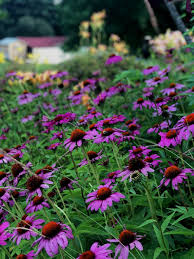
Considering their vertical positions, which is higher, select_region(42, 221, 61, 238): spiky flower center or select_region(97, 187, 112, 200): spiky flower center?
select_region(97, 187, 112, 200): spiky flower center

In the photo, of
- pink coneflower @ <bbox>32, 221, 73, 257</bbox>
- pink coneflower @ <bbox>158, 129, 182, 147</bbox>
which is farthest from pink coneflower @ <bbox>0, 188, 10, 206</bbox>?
pink coneflower @ <bbox>158, 129, 182, 147</bbox>

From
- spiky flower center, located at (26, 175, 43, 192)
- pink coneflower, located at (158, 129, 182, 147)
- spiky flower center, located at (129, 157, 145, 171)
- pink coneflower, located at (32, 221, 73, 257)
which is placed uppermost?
pink coneflower, located at (158, 129, 182, 147)

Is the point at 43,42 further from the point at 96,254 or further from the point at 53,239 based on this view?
the point at 96,254

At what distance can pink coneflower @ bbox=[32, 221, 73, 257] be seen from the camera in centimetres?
106

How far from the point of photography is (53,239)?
1091mm

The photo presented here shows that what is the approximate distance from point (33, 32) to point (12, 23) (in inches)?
161

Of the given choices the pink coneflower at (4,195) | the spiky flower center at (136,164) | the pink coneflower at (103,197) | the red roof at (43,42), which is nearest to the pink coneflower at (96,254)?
the pink coneflower at (103,197)

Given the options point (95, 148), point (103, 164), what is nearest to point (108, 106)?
point (95, 148)

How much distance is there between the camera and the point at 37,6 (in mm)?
48000

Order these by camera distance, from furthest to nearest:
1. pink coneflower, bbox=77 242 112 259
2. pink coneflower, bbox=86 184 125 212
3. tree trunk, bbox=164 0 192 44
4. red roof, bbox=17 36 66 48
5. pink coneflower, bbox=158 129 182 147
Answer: red roof, bbox=17 36 66 48, tree trunk, bbox=164 0 192 44, pink coneflower, bbox=158 129 182 147, pink coneflower, bbox=86 184 125 212, pink coneflower, bbox=77 242 112 259

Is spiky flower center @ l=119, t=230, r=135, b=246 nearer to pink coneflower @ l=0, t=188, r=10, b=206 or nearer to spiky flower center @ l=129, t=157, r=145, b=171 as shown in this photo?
spiky flower center @ l=129, t=157, r=145, b=171

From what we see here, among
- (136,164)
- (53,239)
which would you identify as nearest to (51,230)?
(53,239)

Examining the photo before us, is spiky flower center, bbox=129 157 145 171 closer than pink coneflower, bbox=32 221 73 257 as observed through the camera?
No

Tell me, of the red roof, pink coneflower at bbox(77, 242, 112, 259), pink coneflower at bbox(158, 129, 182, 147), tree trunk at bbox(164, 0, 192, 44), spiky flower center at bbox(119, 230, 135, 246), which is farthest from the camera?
the red roof
